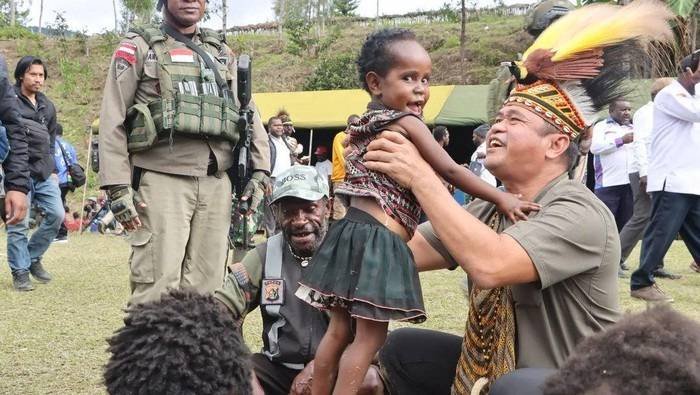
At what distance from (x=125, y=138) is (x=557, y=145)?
7.45 feet

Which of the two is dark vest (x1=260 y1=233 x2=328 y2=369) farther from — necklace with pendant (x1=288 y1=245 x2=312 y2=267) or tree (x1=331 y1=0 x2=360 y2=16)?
tree (x1=331 y1=0 x2=360 y2=16)

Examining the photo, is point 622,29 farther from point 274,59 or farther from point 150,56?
point 274,59

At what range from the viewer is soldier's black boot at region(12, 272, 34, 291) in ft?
25.6

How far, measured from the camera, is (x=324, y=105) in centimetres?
1855

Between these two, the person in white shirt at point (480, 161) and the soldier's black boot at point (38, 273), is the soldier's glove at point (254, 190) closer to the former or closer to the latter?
the soldier's black boot at point (38, 273)

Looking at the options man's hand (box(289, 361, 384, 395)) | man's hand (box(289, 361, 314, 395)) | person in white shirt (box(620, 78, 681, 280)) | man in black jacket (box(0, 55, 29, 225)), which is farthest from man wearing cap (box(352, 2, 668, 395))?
person in white shirt (box(620, 78, 681, 280))

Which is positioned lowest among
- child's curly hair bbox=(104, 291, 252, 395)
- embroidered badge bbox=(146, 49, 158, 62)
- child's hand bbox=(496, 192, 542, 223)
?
child's curly hair bbox=(104, 291, 252, 395)

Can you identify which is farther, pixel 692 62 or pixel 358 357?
pixel 692 62

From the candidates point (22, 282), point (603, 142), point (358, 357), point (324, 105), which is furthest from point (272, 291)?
point (324, 105)

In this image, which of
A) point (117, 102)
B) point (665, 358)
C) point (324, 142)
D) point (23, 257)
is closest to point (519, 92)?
point (665, 358)

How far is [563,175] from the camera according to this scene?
284 cm

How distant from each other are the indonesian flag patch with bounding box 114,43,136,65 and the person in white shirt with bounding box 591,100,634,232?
6.10 metres

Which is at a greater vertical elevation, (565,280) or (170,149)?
(170,149)

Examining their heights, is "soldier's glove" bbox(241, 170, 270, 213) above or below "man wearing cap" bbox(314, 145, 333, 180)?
above
